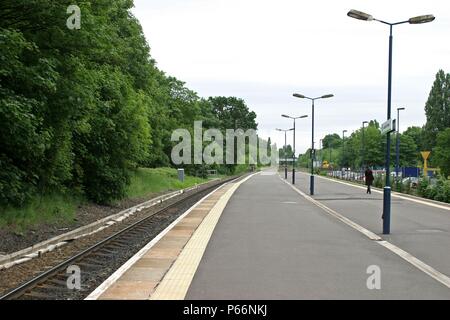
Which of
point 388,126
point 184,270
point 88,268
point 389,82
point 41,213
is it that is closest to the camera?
point 184,270

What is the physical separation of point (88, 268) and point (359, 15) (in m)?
9.94

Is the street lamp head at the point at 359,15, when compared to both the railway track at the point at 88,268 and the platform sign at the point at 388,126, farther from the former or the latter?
the railway track at the point at 88,268

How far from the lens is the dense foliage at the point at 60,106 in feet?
41.5

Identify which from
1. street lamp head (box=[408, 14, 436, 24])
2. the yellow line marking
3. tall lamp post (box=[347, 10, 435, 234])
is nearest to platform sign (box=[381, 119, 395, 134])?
tall lamp post (box=[347, 10, 435, 234])

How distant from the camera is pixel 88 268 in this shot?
429 inches

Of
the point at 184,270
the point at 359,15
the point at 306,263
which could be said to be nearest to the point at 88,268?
the point at 184,270

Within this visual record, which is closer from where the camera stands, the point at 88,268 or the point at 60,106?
the point at 88,268

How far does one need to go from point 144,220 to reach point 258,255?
9620 mm

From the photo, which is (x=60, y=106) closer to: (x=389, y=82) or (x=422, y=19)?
(x=389, y=82)

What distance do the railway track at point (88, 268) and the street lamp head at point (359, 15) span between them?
8.44 metres

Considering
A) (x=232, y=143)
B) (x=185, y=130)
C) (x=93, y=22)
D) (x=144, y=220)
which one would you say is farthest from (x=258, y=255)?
(x=232, y=143)

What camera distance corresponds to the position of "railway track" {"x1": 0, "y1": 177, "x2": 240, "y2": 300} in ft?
27.6

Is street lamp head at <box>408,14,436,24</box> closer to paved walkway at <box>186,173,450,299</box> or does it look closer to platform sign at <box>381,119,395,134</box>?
platform sign at <box>381,119,395,134</box>
